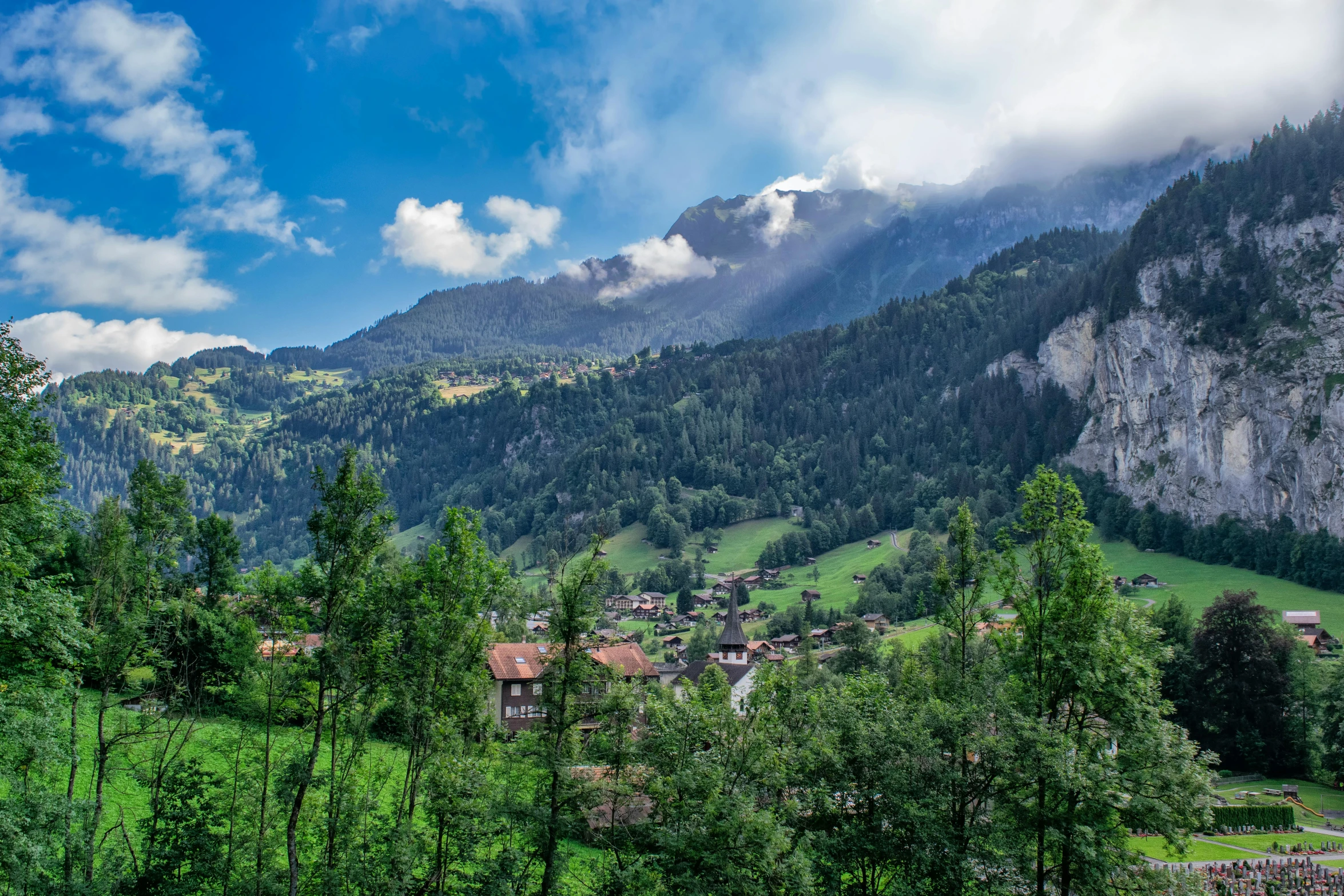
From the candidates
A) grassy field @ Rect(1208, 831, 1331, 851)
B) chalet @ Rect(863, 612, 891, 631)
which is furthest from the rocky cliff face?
grassy field @ Rect(1208, 831, 1331, 851)

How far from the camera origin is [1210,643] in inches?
2616

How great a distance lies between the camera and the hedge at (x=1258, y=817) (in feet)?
161

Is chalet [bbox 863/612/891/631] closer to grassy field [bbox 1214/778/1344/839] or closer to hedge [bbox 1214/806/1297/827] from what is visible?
grassy field [bbox 1214/778/1344/839]

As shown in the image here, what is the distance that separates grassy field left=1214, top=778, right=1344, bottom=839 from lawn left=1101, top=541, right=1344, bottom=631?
152ft

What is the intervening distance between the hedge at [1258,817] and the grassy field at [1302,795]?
96 cm

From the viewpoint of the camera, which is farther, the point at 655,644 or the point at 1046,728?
the point at 655,644

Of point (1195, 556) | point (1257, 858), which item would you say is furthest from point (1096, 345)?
point (1257, 858)

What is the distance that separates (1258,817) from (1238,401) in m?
124

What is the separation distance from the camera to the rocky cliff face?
134 m

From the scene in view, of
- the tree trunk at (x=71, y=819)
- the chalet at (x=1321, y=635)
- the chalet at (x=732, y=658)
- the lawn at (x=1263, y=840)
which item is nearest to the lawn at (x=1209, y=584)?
the chalet at (x=1321, y=635)

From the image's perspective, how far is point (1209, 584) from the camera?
125m

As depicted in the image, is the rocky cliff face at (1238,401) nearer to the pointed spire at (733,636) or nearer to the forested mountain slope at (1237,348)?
the forested mountain slope at (1237,348)

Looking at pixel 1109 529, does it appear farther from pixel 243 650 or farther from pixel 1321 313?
pixel 243 650

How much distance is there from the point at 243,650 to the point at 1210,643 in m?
73.0
